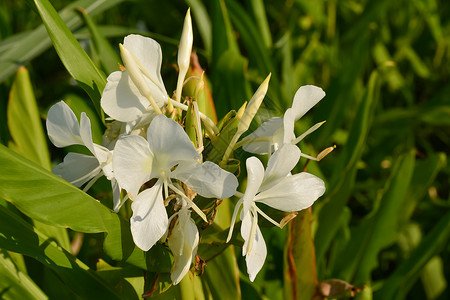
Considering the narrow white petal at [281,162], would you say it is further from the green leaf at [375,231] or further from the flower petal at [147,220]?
the green leaf at [375,231]

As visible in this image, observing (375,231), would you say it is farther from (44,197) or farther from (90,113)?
(44,197)

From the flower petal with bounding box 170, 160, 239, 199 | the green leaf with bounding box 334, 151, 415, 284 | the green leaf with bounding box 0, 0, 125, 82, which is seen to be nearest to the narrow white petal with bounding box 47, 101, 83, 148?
the flower petal with bounding box 170, 160, 239, 199

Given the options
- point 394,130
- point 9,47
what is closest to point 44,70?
point 9,47

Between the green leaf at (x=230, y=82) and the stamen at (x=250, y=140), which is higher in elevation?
the stamen at (x=250, y=140)

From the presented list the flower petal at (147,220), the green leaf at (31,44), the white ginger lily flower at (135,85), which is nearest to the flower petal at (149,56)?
the white ginger lily flower at (135,85)

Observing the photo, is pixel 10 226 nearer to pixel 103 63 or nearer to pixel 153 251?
pixel 153 251

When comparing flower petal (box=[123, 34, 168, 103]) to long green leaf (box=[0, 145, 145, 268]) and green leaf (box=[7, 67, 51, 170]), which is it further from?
green leaf (box=[7, 67, 51, 170])
